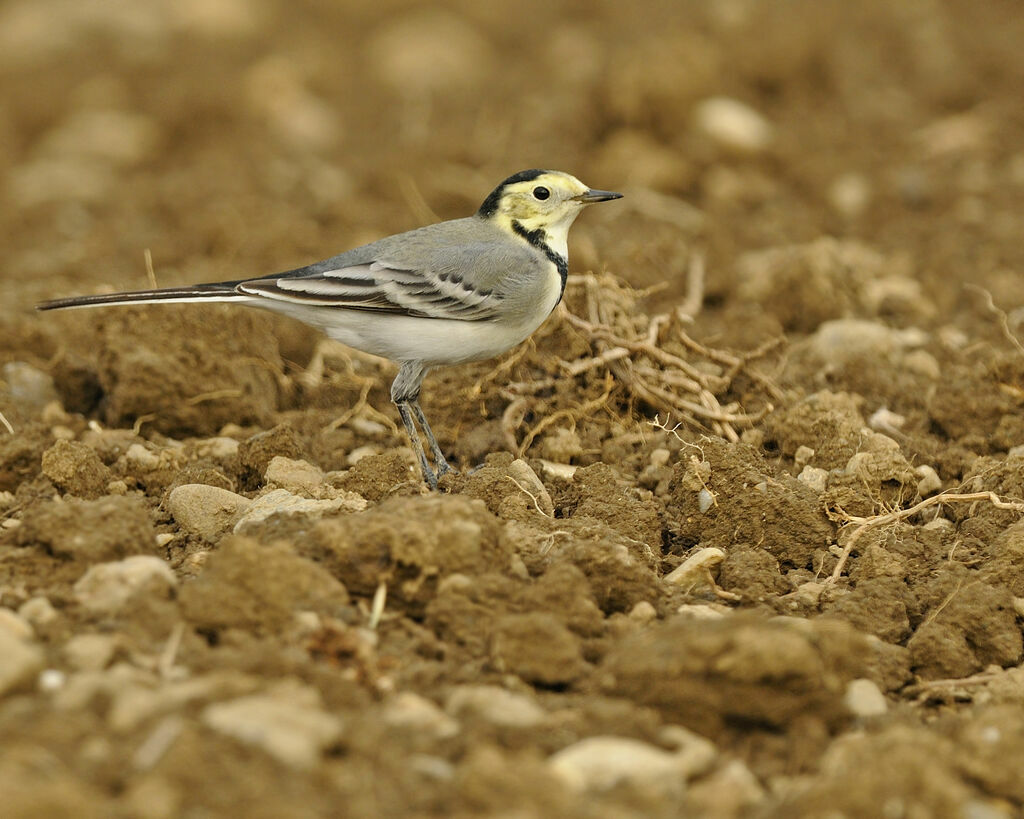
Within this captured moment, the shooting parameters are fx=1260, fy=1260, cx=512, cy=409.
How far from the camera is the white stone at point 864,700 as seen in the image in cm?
338

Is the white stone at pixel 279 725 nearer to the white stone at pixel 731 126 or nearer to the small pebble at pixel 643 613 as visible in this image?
the small pebble at pixel 643 613

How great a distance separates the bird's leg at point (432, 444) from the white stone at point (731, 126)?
5.39 metres

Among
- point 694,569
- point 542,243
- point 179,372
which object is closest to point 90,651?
point 694,569

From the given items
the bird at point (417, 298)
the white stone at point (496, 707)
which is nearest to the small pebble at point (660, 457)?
the bird at point (417, 298)

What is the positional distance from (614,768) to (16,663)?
4.64ft

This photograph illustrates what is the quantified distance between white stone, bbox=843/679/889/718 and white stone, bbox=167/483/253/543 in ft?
7.02

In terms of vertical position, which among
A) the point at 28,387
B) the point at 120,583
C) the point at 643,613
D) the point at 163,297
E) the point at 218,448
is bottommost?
the point at 28,387

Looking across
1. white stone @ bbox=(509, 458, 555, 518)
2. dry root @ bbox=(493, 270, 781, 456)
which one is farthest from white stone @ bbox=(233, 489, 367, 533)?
dry root @ bbox=(493, 270, 781, 456)

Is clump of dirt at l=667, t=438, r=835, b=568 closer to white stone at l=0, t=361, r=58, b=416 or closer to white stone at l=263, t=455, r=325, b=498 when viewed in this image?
white stone at l=263, t=455, r=325, b=498

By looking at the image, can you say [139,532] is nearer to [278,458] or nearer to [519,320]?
[278,458]

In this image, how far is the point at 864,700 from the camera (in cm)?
345

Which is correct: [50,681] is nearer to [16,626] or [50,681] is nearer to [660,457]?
[16,626]

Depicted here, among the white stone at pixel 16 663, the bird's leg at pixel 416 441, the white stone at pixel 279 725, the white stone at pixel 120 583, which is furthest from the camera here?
the bird's leg at pixel 416 441

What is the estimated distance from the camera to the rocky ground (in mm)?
2883
